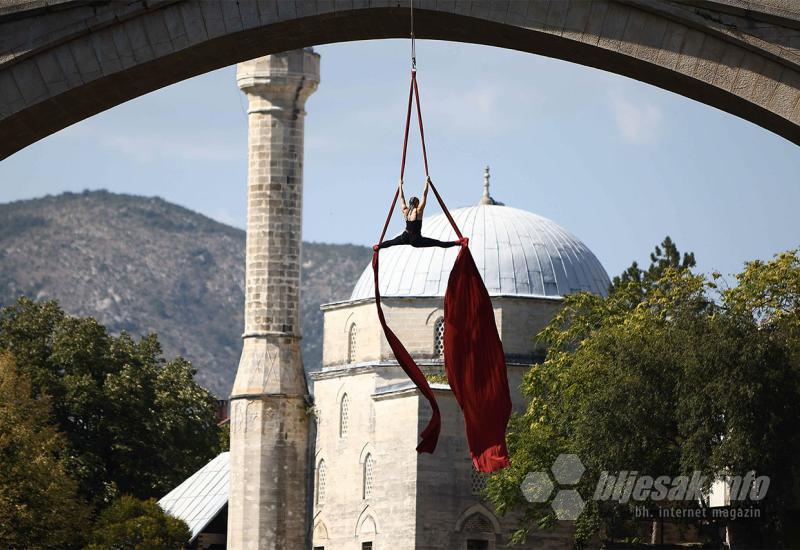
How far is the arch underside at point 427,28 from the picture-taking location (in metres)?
14.7

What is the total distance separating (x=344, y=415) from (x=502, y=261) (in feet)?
23.4

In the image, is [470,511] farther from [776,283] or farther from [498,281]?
[776,283]

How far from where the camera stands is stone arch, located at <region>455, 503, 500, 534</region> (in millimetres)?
55031

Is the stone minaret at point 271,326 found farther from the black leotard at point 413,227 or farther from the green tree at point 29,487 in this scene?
the black leotard at point 413,227

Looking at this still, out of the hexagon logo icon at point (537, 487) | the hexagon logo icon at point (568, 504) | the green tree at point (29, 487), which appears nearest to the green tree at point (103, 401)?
the green tree at point (29, 487)

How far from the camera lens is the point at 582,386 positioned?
44688 mm

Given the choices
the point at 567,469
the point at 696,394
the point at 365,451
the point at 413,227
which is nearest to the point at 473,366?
the point at 413,227

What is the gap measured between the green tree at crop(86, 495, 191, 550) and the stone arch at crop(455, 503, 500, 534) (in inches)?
317

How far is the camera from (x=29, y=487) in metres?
47.9

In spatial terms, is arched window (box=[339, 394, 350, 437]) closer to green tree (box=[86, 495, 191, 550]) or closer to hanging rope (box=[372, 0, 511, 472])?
green tree (box=[86, 495, 191, 550])

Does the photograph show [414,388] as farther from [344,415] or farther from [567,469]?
[567,469]

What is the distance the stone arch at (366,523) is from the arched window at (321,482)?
91.5 inches

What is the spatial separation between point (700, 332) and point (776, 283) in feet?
11.3

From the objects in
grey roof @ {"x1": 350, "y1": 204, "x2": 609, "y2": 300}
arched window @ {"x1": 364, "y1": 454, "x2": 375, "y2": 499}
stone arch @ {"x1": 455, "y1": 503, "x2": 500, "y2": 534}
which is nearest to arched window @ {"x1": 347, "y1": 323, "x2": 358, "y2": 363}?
grey roof @ {"x1": 350, "y1": 204, "x2": 609, "y2": 300}
